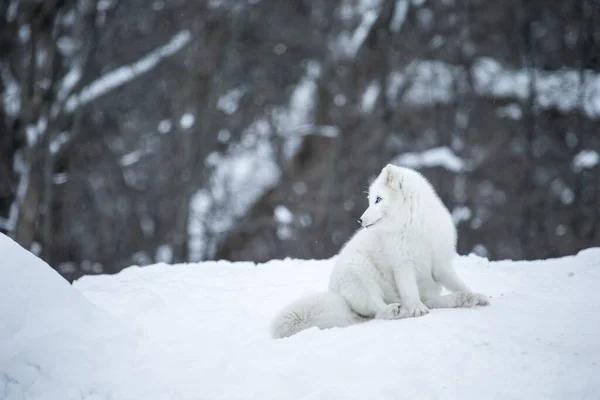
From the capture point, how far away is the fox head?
395cm

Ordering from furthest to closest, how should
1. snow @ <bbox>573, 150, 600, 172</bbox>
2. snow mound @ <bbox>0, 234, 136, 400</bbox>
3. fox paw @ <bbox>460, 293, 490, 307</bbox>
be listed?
snow @ <bbox>573, 150, 600, 172</bbox> → fox paw @ <bbox>460, 293, 490, 307</bbox> → snow mound @ <bbox>0, 234, 136, 400</bbox>

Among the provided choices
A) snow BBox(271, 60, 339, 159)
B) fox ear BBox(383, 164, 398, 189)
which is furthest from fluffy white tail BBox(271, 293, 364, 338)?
snow BBox(271, 60, 339, 159)

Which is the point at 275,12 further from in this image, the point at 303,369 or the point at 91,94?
the point at 303,369

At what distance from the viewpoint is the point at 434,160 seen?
13.2 meters

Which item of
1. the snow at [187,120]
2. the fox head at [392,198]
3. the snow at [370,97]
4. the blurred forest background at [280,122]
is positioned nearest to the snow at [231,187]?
the blurred forest background at [280,122]

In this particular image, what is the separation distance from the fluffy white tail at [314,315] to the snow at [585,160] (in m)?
10.8

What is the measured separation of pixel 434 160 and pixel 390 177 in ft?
31.1

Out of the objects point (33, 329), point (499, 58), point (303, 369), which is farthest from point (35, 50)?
point (303, 369)

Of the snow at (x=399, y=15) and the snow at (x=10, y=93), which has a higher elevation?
the snow at (x=399, y=15)

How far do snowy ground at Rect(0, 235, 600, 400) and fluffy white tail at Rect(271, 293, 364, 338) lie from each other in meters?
0.26

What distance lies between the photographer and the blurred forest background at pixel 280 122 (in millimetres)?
12672

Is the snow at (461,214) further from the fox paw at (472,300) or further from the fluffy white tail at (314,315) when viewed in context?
the fluffy white tail at (314,315)

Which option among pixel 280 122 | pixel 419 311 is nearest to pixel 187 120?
pixel 280 122

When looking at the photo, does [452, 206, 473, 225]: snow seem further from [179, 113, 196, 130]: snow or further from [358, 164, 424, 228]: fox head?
[358, 164, 424, 228]: fox head
